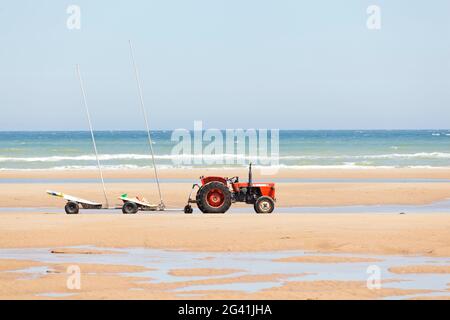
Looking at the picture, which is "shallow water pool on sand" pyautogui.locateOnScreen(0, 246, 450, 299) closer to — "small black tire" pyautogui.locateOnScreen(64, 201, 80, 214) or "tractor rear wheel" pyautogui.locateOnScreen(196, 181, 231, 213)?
"tractor rear wheel" pyautogui.locateOnScreen(196, 181, 231, 213)

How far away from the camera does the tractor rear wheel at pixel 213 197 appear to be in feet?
90.4

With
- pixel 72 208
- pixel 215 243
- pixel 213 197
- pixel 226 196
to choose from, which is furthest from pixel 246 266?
pixel 72 208

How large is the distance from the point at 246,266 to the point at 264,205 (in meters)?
10.3

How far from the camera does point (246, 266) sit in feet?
57.4

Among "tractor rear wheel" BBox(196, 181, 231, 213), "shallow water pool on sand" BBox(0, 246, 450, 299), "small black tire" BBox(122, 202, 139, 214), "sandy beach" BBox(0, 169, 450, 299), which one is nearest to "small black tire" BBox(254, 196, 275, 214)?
"tractor rear wheel" BBox(196, 181, 231, 213)

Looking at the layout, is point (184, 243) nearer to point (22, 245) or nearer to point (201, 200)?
point (22, 245)

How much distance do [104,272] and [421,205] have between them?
17.4 m

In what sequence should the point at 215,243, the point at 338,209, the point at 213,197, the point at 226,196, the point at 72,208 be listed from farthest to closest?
the point at 338,209 < the point at 72,208 < the point at 213,197 < the point at 226,196 < the point at 215,243

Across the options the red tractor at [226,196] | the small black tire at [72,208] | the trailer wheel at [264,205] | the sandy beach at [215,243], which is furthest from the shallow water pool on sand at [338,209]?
the trailer wheel at [264,205]

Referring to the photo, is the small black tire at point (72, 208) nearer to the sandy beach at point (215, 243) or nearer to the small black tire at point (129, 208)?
the sandy beach at point (215, 243)

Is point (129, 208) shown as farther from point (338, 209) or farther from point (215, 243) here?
point (215, 243)

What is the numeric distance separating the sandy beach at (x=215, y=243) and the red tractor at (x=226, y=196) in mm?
874

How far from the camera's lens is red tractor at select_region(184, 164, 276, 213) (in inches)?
1085
